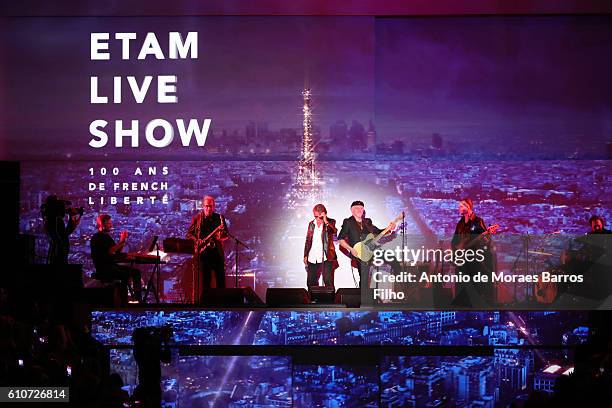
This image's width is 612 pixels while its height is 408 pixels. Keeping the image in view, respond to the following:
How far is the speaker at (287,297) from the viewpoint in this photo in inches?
404

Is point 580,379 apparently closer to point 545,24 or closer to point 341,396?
point 341,396

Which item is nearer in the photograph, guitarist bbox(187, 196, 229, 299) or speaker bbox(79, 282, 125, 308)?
speaker bbox(79, 282, 125, 308)

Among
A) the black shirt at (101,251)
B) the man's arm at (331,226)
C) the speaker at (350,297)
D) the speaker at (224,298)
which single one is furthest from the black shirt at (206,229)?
the speaker at (350,297)

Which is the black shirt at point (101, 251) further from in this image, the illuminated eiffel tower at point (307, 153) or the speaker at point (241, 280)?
the illuminated eiffel tower at point (307, 153)

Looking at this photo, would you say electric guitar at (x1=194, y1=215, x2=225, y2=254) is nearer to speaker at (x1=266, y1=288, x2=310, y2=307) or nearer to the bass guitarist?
speaker at (x1=266, y1=288, x2=310, y2=307)

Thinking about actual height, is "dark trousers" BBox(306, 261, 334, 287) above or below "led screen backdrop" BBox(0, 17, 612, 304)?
below

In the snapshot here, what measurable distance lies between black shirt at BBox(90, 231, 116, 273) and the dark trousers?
2357 mm

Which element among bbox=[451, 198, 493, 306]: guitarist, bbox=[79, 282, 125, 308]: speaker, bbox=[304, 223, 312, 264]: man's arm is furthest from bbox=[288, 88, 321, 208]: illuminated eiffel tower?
bbox=[451, 198, 493, 306]: guitarist

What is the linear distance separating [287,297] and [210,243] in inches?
57.8

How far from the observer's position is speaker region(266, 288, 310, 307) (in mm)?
10273

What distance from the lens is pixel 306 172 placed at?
42.5ft

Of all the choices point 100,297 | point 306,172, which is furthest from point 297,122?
point 100,297

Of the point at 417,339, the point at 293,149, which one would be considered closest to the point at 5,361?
the point at 417,339

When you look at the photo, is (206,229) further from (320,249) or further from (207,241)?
(320,249)
